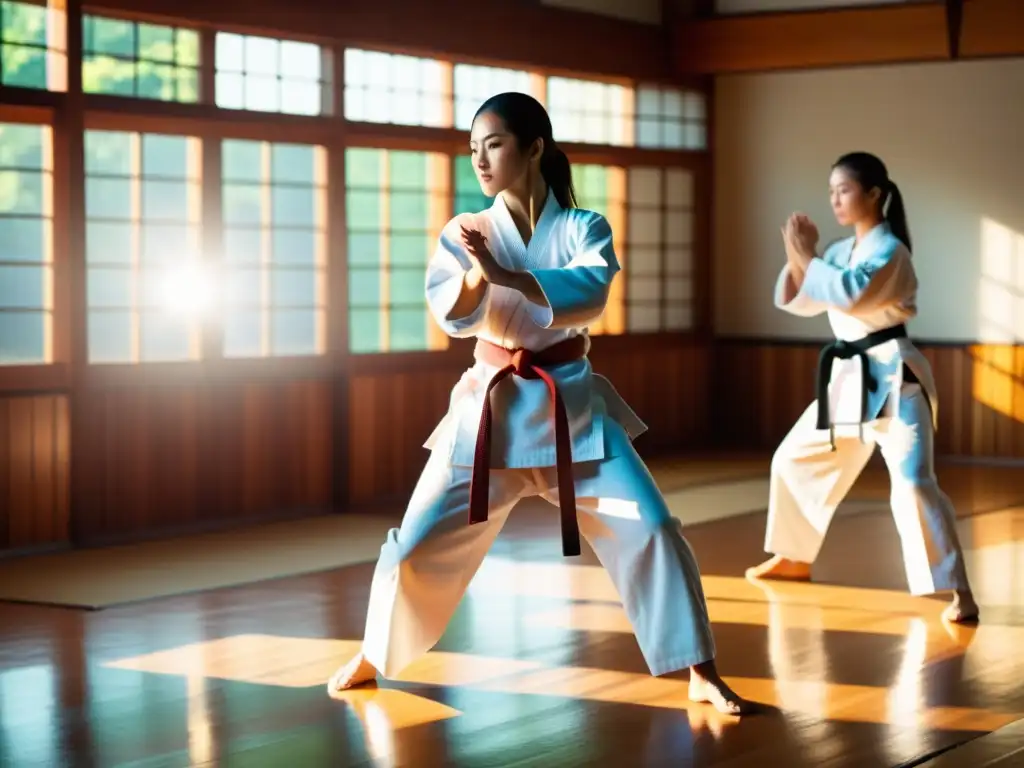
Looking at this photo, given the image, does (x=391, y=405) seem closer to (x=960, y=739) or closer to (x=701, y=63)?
(x=701, y=63)

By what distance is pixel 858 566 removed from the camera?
222 inches

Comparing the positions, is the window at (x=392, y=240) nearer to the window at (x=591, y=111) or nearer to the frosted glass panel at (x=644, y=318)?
the window at (x=591, y=111)

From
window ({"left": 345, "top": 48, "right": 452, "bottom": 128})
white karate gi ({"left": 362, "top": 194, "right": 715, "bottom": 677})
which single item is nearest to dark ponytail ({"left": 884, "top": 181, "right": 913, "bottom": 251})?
white karate gi ({"left": 362, "top": 194, "right": 715, "bottom": 677})

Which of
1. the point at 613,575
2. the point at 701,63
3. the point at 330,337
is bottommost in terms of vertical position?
the point at 613,575

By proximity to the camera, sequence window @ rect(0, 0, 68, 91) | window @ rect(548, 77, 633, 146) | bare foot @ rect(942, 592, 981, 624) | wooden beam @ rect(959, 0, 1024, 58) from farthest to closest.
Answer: window @ rect(548, 77, 633, 146) → wooden beam @ rect(959, 0, 1024, 58) → window @ rect(0, 0, 68, 91) → bare foot @ rect(942, 592, 981, 624)

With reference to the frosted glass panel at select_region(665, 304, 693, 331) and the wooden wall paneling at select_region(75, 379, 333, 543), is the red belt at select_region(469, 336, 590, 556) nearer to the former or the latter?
the wooden wall paneling at select_region(75, 379, 333, 543)

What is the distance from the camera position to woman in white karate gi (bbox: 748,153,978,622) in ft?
15.8

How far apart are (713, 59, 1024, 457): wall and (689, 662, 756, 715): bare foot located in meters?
5.41

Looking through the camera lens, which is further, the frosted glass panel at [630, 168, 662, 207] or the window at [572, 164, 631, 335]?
the frosted glass panel at [630, 168, 662, 207]

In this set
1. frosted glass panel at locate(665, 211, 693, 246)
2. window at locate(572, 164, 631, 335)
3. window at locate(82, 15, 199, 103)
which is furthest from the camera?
frosted glass panel at locate(665, 211, 693, 246)

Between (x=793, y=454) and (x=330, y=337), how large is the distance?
261cm

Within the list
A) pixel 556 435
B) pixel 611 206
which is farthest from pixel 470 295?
pixel 611 206

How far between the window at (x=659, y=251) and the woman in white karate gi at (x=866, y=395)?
4041mm

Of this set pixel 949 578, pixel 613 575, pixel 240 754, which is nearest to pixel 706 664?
pixel 613 575
